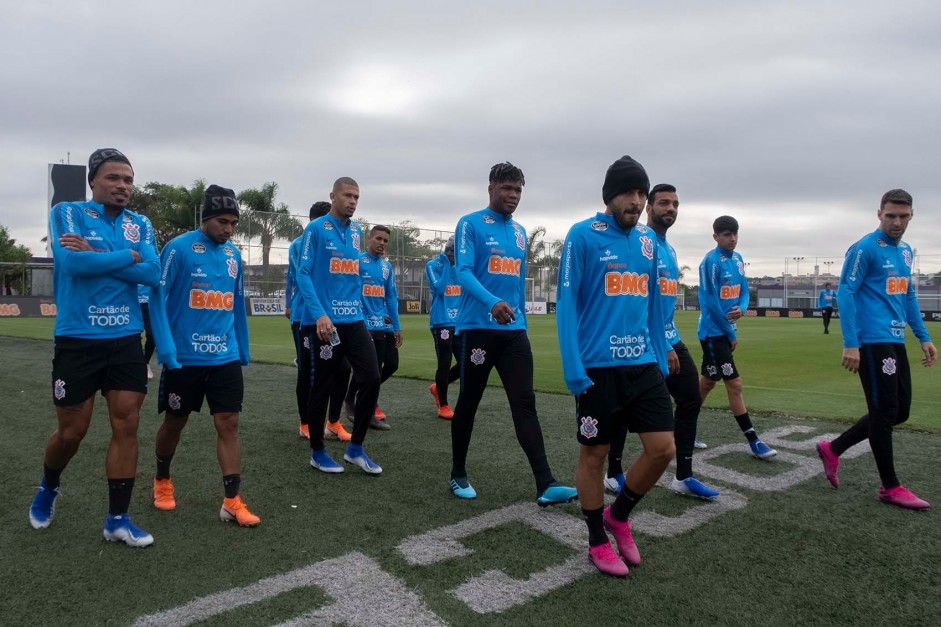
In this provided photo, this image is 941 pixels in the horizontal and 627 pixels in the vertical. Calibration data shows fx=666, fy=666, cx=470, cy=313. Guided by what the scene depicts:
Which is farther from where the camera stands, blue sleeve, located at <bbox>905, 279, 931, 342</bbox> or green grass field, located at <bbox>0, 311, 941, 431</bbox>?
green grass field, located at <bbox>0, 311, 941, 431</bbox>

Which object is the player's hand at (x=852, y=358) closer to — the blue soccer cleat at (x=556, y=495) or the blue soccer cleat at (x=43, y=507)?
the blue soccer cleat at (x=556, y=495)

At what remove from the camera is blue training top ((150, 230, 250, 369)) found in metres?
4.13

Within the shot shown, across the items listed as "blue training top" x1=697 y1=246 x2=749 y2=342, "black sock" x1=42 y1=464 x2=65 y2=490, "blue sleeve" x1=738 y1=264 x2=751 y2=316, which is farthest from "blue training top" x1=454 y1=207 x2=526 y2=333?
"black sock" x1=42 y1=464 x2=65 y2=490

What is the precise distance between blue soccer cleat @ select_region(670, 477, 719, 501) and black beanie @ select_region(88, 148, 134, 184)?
160 inches

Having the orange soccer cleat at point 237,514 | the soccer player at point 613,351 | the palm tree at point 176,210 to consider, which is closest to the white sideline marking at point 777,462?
the soccer player at point 613,351

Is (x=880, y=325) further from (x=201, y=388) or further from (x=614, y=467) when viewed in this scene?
(x=201, y=388)

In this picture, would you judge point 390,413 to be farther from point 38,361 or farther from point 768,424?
point 38,361

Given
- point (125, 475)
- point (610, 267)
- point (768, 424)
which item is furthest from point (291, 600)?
point (768, 424)

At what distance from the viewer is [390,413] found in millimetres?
7863

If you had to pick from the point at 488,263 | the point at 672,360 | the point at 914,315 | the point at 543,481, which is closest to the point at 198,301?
the point at 488,263

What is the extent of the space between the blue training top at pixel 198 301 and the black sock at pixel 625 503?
8.23 feet

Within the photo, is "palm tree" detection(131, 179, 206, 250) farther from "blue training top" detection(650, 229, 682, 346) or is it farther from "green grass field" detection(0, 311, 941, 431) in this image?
"blue training top" detection(650, 229, 682, 346)

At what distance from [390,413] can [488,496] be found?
11.5ft

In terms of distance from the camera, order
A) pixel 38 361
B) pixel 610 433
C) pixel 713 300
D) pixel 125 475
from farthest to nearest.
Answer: pixel 38 361 < pixel 713 300 < pixel 125 475 < pixel 610 433
